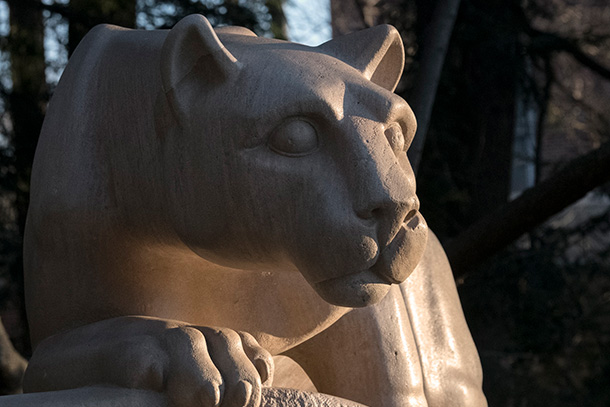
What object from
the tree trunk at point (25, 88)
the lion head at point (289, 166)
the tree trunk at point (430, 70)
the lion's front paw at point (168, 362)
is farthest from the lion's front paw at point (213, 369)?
the tree trunk at point (25, 88)

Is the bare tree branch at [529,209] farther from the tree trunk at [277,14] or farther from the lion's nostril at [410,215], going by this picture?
the lion's nostril at [410,215]

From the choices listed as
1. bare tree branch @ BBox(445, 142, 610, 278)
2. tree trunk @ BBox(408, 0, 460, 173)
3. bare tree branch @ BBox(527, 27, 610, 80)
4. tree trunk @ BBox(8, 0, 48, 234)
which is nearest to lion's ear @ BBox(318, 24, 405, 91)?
tree trunk @ BBox(408, 0, 460, 173)

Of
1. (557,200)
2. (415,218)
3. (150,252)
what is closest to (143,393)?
(150,252)

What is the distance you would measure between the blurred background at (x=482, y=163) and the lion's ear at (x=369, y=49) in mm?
1650

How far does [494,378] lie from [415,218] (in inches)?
135

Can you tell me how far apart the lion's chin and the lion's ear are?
396mm

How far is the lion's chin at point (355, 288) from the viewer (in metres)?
1.38

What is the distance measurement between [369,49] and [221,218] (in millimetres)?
432

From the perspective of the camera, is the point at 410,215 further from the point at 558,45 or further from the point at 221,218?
the point at 558,45

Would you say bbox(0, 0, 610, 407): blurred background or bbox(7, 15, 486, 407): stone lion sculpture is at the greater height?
bbox(7, 15, 486, 407): stone lion sculpture

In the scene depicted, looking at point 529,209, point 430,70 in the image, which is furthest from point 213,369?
point 529,209

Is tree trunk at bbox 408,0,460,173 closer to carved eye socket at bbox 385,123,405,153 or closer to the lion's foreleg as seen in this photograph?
the lion's foreleg

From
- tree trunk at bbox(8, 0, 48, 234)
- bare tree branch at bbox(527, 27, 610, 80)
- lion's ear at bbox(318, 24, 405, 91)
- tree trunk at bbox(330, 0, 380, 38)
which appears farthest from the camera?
tree trunk at bbox(330, 0, 380, 38)

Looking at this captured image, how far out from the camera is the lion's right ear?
4.72ft
